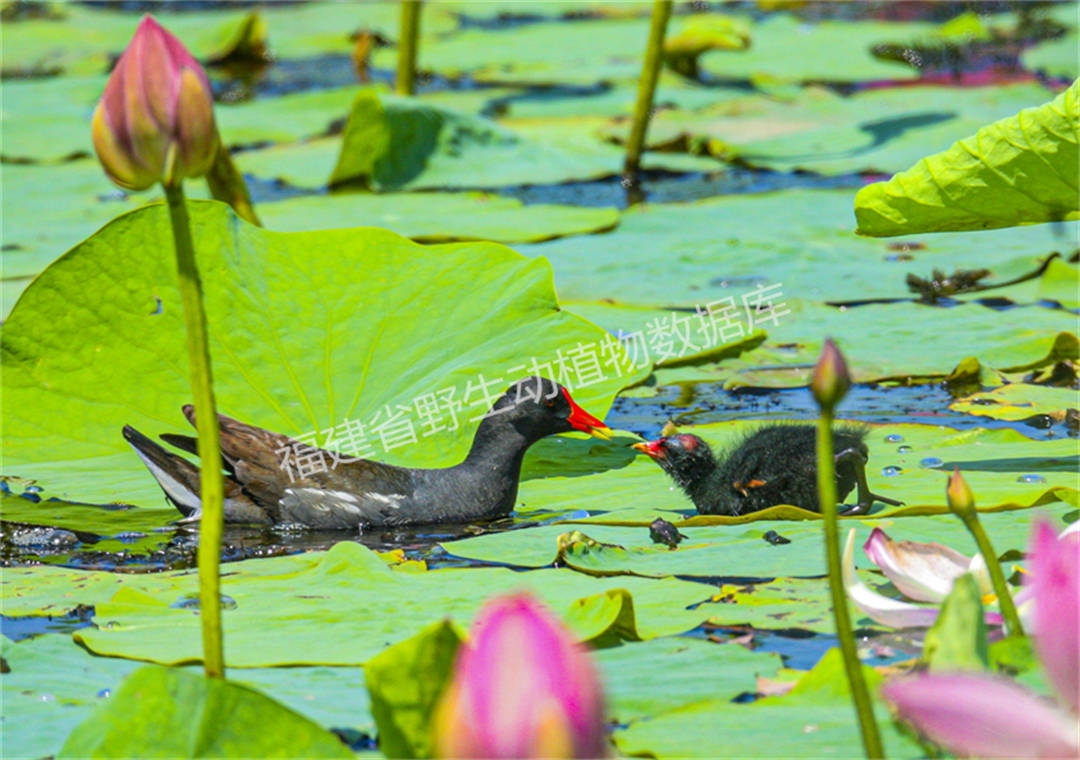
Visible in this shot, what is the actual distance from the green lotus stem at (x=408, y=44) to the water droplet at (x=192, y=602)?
11.8 ft

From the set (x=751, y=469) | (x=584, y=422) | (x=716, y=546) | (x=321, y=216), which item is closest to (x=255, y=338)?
(x=584, y=422)

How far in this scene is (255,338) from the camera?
Result: 319 centimetres

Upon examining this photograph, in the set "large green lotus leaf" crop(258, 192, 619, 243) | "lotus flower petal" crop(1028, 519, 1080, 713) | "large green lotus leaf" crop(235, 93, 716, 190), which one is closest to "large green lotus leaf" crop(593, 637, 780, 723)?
"lotus flower petal" crop(1028, 519, 1080, 713)

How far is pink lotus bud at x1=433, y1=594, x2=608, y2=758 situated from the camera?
0.72 metres

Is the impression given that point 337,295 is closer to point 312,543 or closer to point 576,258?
point 312,543

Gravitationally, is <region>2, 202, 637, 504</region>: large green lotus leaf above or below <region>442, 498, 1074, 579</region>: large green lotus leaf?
above

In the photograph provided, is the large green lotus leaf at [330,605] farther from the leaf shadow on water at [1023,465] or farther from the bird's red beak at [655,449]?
the leaf shadow on water at [1023,465]

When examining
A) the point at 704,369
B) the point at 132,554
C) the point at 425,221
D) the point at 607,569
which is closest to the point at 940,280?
the point at 704,369

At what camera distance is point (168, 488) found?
2883 mm

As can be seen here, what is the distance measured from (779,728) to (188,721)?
60 centimetres

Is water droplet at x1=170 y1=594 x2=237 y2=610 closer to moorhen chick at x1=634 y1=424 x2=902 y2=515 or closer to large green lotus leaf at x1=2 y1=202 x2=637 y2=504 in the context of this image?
large green lotus leaf at x1=2 y1=202 x2=637 y2=504

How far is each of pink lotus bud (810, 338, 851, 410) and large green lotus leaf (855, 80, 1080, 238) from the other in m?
1.27

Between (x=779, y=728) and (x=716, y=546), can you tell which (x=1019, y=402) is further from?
(x=779, y=728)

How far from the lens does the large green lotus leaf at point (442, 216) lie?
4738 mm
